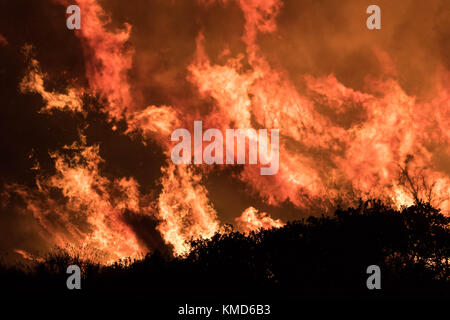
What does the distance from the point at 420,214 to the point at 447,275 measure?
15.1 ft

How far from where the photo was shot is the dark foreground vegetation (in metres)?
20.9

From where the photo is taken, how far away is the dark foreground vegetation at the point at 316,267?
68.4 ft

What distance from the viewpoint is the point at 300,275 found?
2227 cm

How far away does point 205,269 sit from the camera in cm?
2511

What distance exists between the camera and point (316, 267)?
2197cm
